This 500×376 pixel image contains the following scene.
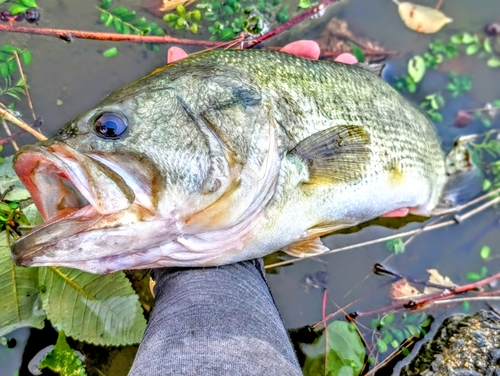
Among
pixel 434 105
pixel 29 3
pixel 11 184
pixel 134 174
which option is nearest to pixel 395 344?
pixel 434 105

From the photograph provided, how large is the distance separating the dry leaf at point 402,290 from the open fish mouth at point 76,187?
1869mm

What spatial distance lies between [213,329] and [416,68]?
2246 mm

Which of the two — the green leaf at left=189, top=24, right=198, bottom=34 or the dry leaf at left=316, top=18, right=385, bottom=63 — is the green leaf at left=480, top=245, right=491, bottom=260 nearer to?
the dry leaf at left=316, top=18, right=385, bottom=63

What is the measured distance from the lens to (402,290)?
2.61m

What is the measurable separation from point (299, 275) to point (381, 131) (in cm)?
102

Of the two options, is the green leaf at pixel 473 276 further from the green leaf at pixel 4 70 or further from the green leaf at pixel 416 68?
the green leaf at pixel 4 70

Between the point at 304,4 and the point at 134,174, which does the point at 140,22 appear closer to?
the point at 304,4

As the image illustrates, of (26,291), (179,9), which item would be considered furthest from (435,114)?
(26,291)

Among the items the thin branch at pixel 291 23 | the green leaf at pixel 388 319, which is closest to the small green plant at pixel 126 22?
the thin branch at pixel 291 23

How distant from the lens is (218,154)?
144 centimetres

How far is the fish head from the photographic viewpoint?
1261mm

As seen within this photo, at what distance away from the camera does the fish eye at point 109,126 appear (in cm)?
133

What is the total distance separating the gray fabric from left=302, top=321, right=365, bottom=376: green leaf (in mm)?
797

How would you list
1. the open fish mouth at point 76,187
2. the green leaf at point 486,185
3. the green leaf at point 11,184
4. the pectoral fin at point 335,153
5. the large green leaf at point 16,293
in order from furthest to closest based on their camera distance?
the green leaf at point 486,185 < the green leaf at point 11,184 < the large green leaf at point 16,293 < the pectoral fin at point 335,153 < the open fish mouth at point 76,187
